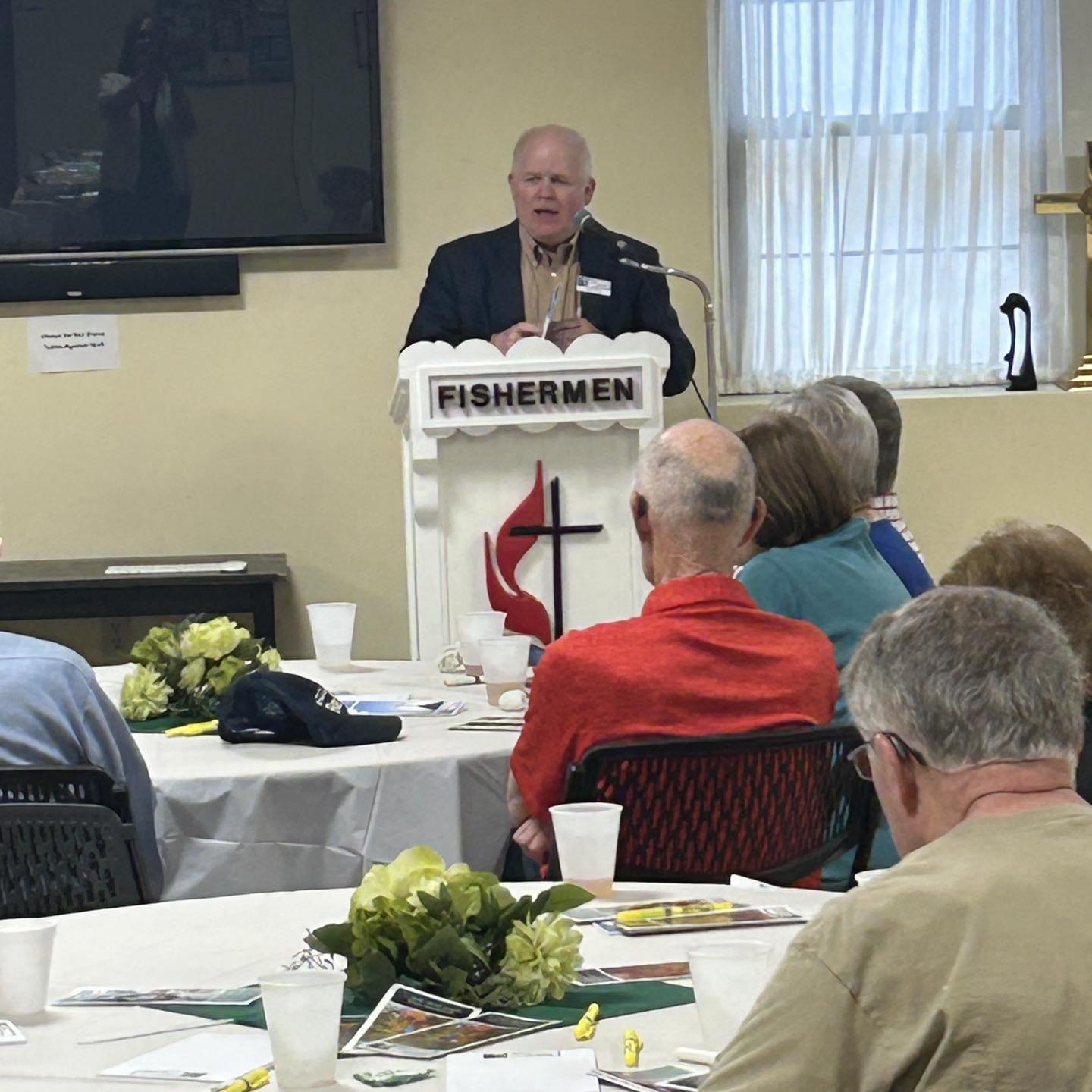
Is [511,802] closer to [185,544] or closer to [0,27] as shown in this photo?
[185,544]

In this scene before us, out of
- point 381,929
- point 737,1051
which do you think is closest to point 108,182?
point 381,929

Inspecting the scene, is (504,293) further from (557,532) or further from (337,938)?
(337,938)

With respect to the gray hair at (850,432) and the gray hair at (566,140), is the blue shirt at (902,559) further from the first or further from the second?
the gray hair at (566,140)

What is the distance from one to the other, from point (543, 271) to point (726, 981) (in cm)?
408

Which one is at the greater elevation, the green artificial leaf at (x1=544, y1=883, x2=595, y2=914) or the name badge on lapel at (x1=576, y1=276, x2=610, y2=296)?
the name badge on lapel at (x1=576, y1=276, x2=610, y2=296)

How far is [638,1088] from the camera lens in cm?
133

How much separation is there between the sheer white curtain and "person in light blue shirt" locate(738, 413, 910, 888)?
3.59 metres

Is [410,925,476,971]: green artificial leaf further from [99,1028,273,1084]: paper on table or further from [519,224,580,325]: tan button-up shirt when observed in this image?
[519,224,580,325]: tan button-up shirt

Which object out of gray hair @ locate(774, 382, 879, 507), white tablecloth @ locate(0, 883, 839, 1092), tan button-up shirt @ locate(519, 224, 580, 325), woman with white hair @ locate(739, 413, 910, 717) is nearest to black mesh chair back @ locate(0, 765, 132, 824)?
white tablecloth @ locate(0, 883, 839, 1092)

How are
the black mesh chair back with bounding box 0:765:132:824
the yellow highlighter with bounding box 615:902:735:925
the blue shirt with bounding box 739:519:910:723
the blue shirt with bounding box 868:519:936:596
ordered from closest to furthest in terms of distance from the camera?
the yellow highlighter with bounding box 615:902:735:925 < the black mesh chair back with bounding box 0:765:132:824 < the blue shirt with bounding box 739:519:910:723 < the blue shirt with bounding box 868:519:936:596

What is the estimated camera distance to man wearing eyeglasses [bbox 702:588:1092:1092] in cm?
107

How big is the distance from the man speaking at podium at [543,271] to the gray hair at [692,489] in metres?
2.28

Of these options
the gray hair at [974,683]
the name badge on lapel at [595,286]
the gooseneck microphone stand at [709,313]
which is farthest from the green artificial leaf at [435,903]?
the name badge on lapel at [595,286]

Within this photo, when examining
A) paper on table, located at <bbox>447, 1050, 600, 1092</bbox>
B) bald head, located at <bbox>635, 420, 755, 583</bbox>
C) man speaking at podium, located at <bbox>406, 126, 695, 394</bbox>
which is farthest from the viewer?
man speaking at podium, located at <bbox>406, 126, 695, 394</bbox>
